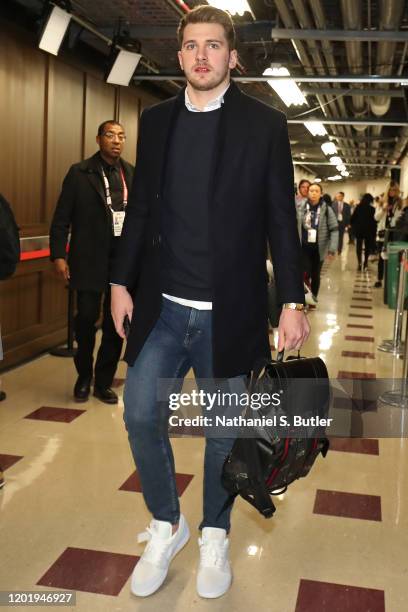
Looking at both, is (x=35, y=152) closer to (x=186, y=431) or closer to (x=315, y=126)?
(x=186, y=431)

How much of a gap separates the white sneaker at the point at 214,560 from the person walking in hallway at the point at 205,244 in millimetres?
27

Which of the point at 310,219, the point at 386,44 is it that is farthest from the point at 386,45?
the point at 310,219

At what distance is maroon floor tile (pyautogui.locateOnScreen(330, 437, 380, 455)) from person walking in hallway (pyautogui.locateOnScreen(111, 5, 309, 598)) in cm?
157

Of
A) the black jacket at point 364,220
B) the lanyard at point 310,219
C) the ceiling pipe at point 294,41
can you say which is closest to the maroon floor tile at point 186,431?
the ceiling pipe at point 294,41

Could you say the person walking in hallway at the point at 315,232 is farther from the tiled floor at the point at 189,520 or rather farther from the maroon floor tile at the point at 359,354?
the tiled floor at the point at 189,520

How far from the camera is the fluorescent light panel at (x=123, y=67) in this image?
612 cm

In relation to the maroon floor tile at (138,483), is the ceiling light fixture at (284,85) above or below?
above

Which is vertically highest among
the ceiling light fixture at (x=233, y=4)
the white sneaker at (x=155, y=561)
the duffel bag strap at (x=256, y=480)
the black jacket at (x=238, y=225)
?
the ceiling light fixture at (x=233, y=4)

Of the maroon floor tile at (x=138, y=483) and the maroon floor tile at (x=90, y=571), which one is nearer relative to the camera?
the maroon floor tile at (x=90, y=571)

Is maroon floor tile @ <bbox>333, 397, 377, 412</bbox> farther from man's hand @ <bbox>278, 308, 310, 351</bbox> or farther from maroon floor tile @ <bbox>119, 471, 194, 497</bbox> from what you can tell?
man's hand @ <bbox>278, 308, 310, 351</bbox>

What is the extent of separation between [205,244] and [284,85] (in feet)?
20.1

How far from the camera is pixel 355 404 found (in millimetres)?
4398

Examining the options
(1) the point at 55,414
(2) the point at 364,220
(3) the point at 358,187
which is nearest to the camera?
(1) the point at 55,414

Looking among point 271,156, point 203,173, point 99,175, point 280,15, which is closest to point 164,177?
point 203,173
